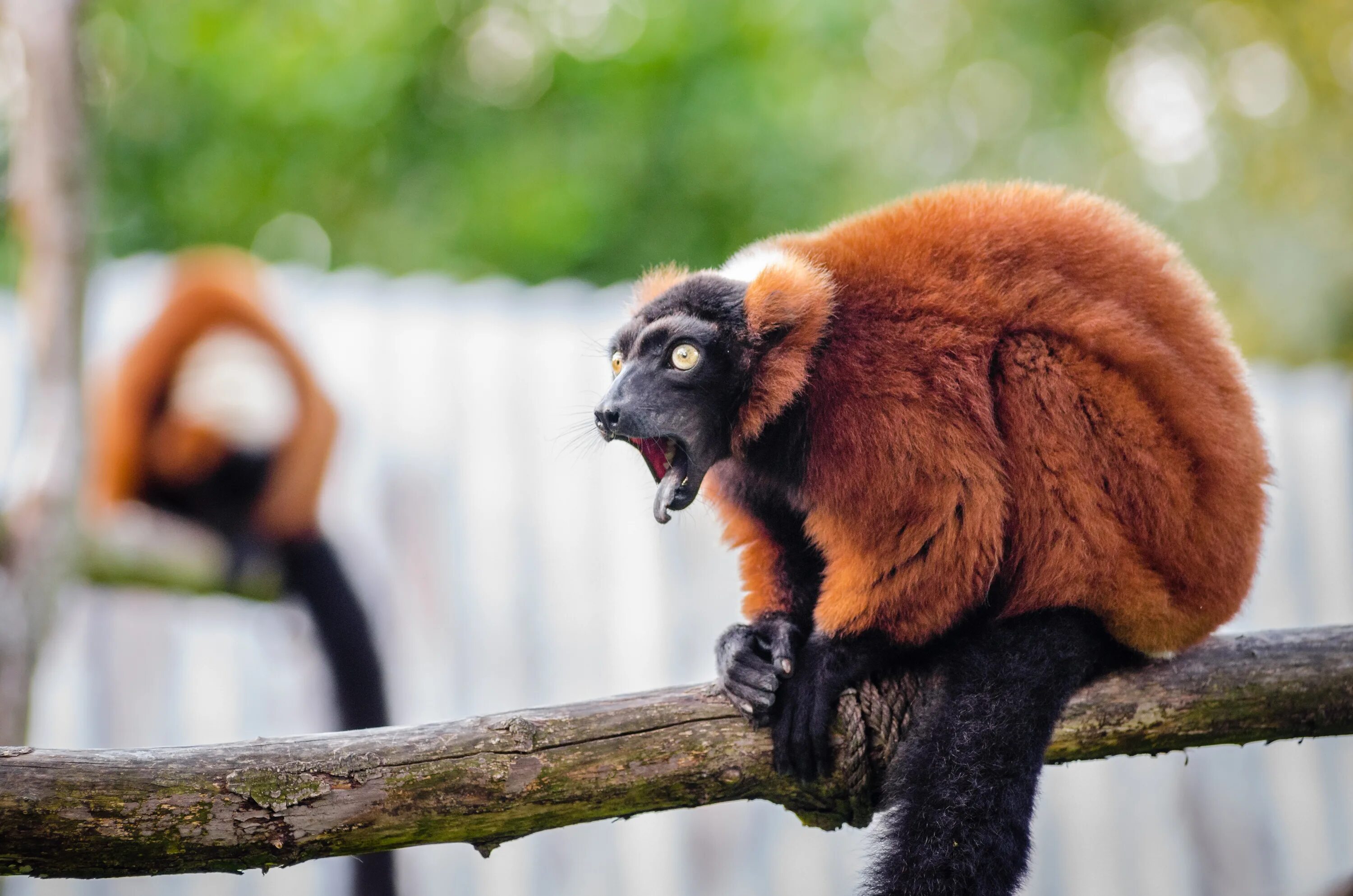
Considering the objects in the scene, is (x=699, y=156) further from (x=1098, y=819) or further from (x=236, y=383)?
(x=1098, y=819)

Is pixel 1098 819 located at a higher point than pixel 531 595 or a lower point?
lower

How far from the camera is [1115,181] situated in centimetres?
1245

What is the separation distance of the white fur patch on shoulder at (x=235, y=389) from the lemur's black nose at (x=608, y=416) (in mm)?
3462

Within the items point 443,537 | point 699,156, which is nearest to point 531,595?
point 443,537

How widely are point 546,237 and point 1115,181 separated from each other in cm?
624

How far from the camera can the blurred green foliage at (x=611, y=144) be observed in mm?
11406

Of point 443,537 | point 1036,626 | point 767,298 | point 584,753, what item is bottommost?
point 584,753

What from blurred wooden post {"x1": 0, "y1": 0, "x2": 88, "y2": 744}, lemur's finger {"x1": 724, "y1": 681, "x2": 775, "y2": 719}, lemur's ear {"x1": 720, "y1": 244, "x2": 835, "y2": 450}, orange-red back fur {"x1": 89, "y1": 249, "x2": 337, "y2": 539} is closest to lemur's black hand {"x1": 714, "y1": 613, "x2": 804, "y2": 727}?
lemur's finger {"x1": 724, "y1": 681, "x2": 775, "y2": 719}

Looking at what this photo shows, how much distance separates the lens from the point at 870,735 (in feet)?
8.23

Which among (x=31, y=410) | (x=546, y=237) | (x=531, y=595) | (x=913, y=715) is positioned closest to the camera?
(x=913, y=715)

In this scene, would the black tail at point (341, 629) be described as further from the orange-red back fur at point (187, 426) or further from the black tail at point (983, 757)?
the black tail at point (983, 757)

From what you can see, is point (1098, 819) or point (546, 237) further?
point (546, 237)

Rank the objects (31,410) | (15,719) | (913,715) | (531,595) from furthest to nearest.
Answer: (531,595), (31,410), (15,719), (913,715)

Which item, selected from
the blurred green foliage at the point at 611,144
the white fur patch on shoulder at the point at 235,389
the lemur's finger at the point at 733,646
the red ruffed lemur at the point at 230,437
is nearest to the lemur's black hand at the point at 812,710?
the lemur's finger at the point at 733,646
